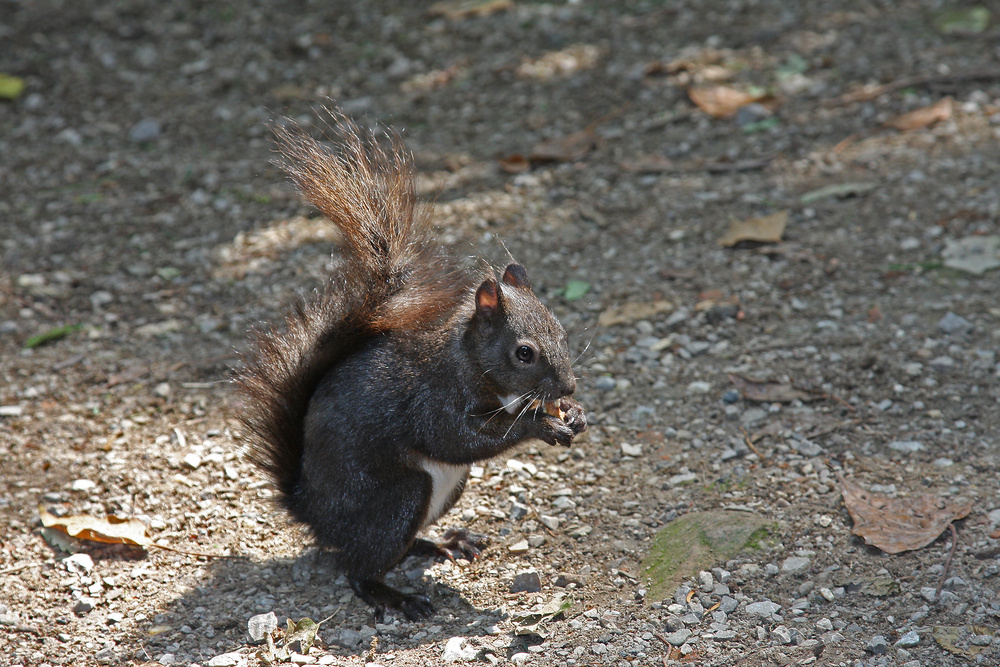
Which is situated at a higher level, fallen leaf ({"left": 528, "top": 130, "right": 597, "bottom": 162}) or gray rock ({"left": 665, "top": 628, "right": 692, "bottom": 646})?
fallen leaf ({"left": 528, "top": 130, "right": 597, "bottom": 162})

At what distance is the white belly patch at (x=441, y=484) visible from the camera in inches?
104

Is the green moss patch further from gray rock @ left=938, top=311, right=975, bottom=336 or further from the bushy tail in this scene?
gray rock @ left=938, top=311, right=975, bottom=336

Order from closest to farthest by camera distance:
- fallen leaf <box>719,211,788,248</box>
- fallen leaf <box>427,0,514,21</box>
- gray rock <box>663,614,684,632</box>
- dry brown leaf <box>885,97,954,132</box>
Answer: gray rock <box>663,614,684,632</box>
fallen leaf <box>719,211,788,248</box>
dry brown leaf <box>885,97,954,132</box>
fallen leaf <box>427,0,514,21</box>

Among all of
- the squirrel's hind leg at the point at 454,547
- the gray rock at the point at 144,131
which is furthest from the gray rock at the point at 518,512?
the gray rock at the point at 144,131

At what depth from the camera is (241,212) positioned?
459 centimetres

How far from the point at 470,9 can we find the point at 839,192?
2824mm

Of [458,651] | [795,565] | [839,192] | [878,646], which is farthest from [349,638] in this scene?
[839,192]

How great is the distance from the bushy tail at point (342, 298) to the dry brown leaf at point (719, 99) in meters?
2.60

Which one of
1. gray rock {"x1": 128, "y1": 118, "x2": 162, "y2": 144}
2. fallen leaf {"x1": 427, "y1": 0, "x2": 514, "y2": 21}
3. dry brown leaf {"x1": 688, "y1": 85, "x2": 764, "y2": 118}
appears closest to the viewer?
dry brown leaf {"x1": 688, "y1": 85, "x2": 764, "y2": 118}

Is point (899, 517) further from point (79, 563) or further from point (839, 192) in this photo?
point (79, 563)

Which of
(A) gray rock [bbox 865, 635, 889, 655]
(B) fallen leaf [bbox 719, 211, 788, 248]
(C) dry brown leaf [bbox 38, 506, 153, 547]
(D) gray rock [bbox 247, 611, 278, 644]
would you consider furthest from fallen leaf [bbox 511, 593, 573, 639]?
(B) fallen leaf [bbox 719, 211, 788, 248]

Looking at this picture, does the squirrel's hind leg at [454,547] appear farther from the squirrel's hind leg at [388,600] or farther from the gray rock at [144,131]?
the gray rock at [144,131]

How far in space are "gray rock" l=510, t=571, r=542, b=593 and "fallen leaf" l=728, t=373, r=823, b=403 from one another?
3.48 ft

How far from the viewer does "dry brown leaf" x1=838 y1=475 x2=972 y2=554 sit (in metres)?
2.57
